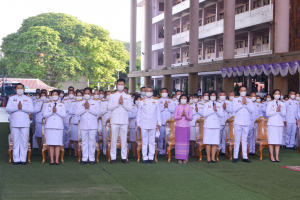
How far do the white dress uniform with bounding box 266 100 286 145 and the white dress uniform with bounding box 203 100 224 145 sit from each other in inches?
64.0

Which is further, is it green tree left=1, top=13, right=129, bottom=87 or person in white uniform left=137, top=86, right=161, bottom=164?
green tree left=1, top=13, right=129, bottom=87

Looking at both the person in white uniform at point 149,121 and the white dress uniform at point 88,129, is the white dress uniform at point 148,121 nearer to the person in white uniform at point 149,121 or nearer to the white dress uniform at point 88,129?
the person in white uniform at point 149,121

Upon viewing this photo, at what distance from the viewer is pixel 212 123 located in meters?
11.5

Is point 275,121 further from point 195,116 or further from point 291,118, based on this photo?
point 291,118

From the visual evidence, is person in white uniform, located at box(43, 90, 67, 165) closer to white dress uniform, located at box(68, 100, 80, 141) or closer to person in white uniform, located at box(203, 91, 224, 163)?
white dress uniform, located at box(68, 100, 80, 141)

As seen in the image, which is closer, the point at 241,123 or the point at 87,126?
the point at 87,126

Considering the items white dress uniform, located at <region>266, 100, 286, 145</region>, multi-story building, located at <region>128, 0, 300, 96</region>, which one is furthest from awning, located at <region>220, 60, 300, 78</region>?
white dress uniform, located at <region>266, 100, 286, 145</region>

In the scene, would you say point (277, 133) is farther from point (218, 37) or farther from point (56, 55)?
point (56, 55)

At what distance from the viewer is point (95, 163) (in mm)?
11180

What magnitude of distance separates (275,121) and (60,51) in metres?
43.9

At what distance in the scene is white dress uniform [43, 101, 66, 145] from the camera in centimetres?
1084

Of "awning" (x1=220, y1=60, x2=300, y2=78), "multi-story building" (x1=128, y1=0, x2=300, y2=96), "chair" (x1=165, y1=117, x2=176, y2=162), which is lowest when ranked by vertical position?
"chair" (x1=165, y1=117, x2=176, y2=162)

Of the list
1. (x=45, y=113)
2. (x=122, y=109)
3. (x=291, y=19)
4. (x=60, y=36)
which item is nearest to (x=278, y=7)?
(x=291, y=19)

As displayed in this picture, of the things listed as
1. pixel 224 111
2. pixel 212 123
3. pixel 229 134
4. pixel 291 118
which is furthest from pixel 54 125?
pixel 291 118
